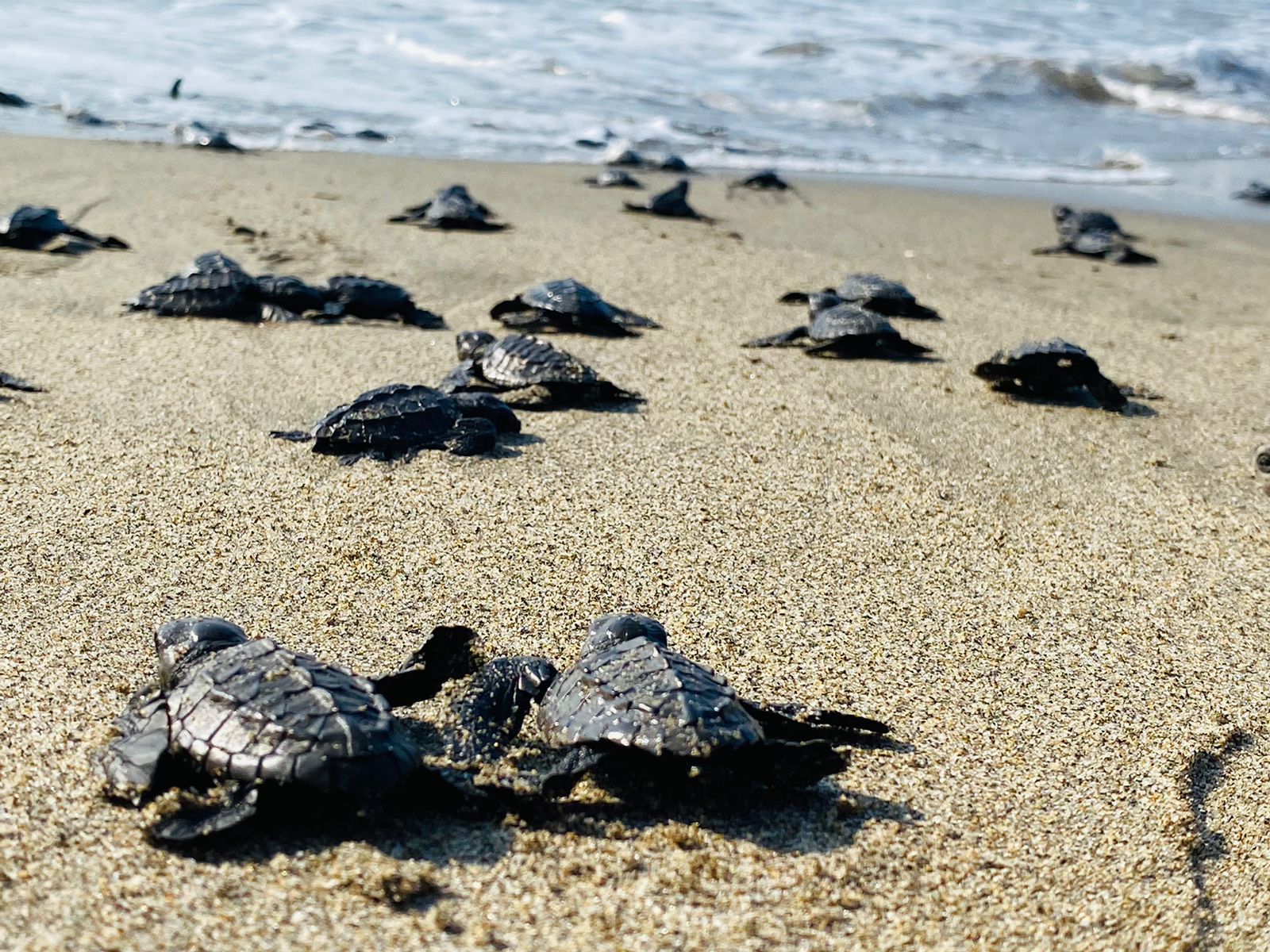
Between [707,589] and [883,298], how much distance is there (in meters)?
3.54

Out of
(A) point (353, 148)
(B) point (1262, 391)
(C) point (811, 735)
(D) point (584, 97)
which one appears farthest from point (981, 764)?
(D) point (584, 97)

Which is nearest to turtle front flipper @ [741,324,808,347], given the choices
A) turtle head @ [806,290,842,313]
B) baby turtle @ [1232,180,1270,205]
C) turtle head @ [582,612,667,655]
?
turtle head @ [806,290,842,313]

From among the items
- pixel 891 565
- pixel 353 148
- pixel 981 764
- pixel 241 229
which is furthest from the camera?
pixel 353 148

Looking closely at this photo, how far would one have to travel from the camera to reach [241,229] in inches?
293

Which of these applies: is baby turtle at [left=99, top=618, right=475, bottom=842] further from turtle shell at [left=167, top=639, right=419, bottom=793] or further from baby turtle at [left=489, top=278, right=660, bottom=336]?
baby turtle at [left=489, top=278, right=660, bottom=336]

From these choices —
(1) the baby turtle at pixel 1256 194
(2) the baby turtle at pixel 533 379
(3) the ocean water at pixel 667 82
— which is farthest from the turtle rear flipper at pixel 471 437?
(1) the baby turtle at pixel 1256 194

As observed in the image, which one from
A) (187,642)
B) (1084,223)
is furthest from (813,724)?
(1084,223)

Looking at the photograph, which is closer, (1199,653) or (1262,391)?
Answer: (1199,653)

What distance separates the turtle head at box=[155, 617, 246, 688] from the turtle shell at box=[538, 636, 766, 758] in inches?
27.0

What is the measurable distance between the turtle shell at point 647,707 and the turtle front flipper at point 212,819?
61 centimetres

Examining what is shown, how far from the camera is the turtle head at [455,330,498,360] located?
211 inches

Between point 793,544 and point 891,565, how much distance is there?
0.30 metres

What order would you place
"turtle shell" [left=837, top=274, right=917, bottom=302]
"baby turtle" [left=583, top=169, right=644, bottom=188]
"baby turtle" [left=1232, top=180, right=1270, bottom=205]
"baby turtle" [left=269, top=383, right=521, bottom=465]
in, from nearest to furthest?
"baby turtle" [left=269, top=383, right=521, bottom=465]
"turtle shell" [left=837, top=274, right=917, bottom=302]
"baby turtle" [left=583, top=169, right=644, bottom=188]
"baby turtle" [left=1232, top=180, right=1270, bottom=205]

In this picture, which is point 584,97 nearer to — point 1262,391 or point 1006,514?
point 1262,391
